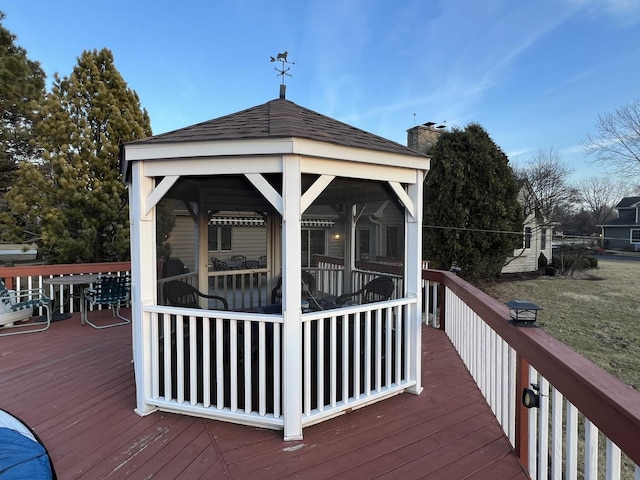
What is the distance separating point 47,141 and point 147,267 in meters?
5.92

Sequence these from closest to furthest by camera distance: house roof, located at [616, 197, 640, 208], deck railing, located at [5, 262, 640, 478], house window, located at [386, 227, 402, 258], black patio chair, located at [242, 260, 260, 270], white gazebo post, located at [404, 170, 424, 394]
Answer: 1. deck railing, located at [5, 262, 640, 478]
2. white gazebo post, located at [404, 170, 424, 394]
3. house window, located at [386, 227, 402, 258]
4. black patio chair, located at [242, 260, 260, 270]
5. house roof, located at [616, 197, 640, 208]

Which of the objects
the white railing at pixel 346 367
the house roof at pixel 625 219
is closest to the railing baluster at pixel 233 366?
the white railing at pixel 346 367

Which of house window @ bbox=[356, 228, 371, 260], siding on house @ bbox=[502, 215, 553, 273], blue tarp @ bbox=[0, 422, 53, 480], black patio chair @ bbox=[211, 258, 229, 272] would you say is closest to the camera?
blue tarp @ bbox=[0, 422, 53, 480]

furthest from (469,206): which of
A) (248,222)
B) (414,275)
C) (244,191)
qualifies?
(244,191)

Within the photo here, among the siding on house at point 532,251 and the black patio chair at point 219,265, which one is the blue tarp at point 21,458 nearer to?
the black patio chair at point 219,265

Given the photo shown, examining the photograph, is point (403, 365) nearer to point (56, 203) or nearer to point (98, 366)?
point (98, 366)

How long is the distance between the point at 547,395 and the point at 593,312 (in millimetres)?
9692

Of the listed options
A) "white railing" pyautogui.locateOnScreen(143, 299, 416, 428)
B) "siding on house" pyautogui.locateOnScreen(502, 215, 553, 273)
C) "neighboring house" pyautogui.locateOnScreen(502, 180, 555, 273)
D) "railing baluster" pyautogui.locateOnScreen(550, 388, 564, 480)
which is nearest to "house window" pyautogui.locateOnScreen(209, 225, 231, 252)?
"white railing" pyautogui.locateOnScreen(143, 299, 416, 428)

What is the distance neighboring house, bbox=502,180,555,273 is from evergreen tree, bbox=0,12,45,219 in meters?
19.8

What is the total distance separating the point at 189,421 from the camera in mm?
2654

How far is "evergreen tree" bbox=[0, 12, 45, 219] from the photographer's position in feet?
29.7

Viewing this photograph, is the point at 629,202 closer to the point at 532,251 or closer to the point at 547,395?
the point at 532,251

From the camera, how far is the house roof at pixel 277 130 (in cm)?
247

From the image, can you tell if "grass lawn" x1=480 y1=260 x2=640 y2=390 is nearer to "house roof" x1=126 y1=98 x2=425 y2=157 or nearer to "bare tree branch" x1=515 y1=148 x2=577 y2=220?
"house roof" x1=126 y1=98 x2=425 y2=157
